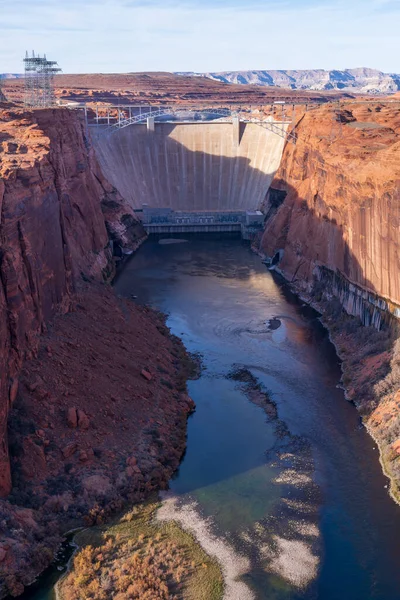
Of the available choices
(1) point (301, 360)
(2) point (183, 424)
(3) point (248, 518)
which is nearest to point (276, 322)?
(1) point (301, 360)

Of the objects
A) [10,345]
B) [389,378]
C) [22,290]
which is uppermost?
[22,290]

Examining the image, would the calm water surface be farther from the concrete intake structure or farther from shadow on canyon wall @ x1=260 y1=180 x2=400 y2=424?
the concrete intake structure

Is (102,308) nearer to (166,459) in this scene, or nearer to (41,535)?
(166,459)

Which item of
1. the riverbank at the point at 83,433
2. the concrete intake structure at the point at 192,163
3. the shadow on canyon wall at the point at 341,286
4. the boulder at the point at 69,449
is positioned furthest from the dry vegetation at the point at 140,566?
the concrete intake structure at the point at 192,163

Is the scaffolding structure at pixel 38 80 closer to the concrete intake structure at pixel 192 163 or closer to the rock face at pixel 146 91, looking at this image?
the concrete intake structure at pixel 192 163

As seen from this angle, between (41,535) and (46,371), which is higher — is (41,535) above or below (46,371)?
below

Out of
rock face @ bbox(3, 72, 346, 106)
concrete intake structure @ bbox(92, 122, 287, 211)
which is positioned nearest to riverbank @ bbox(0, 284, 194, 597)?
concrete intake structure @ bbox(92, 122, 287, 211)
